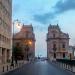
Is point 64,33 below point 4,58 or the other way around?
the other way around

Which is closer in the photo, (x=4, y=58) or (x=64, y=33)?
(x=4, y=58)

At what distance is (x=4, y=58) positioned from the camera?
3337 inches

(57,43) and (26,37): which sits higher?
(26,37)

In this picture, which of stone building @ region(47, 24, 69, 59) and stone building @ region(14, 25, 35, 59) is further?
stone building @ region(47, 24, 69, 59)

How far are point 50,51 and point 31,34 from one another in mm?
16143

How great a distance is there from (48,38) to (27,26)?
16065 mm

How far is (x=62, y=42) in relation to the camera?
19375cm

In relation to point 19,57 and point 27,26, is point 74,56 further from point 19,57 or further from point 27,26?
point 27,26

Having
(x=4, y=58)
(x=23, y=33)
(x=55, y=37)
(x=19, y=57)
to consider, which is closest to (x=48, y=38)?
(x=55, y=37)

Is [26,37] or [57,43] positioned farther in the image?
[57,43]

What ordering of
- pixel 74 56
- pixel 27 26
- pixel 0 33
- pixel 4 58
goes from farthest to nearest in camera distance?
pixel 27 26 < pixel 74 56 < pixel 4 58 < pixel 0 33

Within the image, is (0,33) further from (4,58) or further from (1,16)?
(4,58)

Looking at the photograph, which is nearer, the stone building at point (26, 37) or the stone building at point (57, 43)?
the stone building at point (26, 37)

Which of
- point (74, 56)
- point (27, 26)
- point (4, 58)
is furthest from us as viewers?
point (27, 26)
